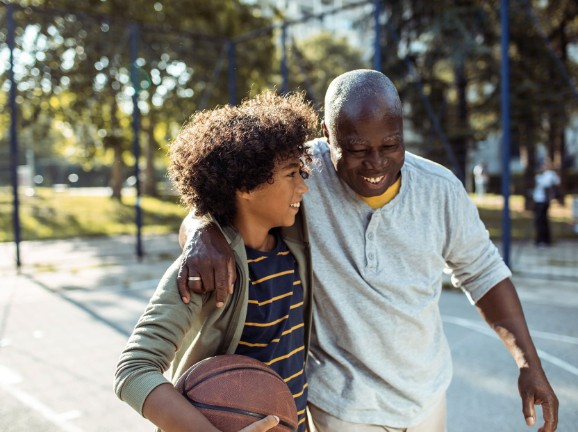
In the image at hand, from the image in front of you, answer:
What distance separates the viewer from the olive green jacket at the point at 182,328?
147cm

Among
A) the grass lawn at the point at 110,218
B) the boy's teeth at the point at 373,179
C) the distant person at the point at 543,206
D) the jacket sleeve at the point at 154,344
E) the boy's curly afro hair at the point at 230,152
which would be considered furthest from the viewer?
the grass lawn at the point at 110,218

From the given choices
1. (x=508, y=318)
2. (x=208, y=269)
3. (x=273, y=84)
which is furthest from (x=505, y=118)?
(x=273, y=84)

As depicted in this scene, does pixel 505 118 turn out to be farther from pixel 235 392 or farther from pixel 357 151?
pixel 235 392

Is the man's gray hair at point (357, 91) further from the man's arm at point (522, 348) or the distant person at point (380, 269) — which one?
Result: the man's arm at point (522, 348)

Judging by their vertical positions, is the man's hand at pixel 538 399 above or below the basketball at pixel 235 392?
below

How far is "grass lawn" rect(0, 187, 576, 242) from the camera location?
14.5 meters

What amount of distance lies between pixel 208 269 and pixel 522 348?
1.12 m

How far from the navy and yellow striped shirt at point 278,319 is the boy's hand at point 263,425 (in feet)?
0.85

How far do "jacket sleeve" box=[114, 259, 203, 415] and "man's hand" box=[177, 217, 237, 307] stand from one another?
3cm

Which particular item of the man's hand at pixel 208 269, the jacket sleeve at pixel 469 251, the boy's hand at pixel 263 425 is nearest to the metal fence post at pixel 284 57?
the jacket sleeve at pixel 469 251

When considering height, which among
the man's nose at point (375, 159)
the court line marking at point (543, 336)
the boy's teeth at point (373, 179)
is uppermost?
the man's nose at point (375, 159)

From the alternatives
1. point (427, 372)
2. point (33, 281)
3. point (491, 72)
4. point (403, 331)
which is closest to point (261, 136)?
point (403, 331)

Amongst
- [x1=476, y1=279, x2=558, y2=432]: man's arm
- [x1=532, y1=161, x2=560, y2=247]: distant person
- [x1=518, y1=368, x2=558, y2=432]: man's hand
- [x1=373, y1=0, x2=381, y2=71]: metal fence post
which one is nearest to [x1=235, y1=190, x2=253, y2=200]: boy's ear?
[x1=476, y1=279, x2=558, y2=432]: man's arm

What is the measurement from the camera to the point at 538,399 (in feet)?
6.45
